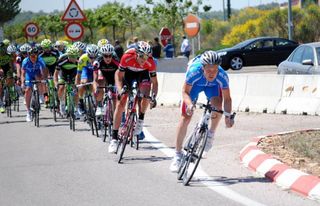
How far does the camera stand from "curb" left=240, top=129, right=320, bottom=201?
855cm

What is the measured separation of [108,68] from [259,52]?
20471 mm

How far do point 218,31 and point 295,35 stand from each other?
1502 cm

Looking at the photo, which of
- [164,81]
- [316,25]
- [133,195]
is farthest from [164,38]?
[133,195]

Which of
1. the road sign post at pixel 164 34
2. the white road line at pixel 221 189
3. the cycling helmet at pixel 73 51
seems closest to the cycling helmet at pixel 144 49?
the white road line at pixel 221 189

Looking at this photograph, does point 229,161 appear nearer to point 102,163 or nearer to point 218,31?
point 102,163

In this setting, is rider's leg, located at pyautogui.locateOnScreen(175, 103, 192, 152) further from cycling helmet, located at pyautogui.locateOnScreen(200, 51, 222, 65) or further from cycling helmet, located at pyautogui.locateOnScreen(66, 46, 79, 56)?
cycling helmet, located at pyautogui.locateOnScreen(66, 46, 79, 56)

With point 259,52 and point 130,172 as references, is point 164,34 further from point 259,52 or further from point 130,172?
point 130,172

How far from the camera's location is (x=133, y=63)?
494 inches

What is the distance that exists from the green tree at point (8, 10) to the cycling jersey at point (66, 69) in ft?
222

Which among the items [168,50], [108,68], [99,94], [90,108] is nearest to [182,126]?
[108,68]

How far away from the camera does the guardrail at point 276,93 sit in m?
16.0

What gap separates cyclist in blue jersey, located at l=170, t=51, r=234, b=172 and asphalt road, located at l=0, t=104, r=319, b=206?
2.00 ft

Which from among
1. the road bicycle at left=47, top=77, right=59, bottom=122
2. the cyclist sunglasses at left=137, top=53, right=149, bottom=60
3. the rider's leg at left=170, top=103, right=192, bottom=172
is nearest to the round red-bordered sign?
the road bicycle at left=47, top=77, right=59, bottom=122

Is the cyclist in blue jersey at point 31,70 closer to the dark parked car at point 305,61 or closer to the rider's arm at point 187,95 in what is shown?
the dark parked car at point 305,61
